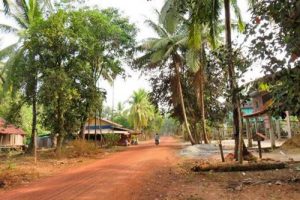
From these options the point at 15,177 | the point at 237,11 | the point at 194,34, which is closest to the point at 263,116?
the point at 237,11

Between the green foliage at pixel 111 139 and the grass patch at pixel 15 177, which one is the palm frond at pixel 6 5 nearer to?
the grass patch at pixel 15 177

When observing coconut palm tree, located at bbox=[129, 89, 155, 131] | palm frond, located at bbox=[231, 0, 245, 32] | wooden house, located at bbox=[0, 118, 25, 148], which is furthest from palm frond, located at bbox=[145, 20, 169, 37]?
coconut palm tree, located at bbox=[129, 89, 155, 131]

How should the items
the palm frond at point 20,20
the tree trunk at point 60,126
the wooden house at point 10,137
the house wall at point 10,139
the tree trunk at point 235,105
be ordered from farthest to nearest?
the house wall at point 10,139 < the wooden house at point 10,137 < the palm frond at point 20,20 < the tree trunk at point 60,126 < the tree trunk at point 235,105

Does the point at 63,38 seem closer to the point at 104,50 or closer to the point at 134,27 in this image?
the point at 104,50

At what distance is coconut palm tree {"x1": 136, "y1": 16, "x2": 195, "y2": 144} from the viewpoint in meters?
32.2

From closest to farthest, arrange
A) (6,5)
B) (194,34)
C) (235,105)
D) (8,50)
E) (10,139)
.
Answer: (235,105) < (194,34) < (6,5) < (8,50) < (10,139)

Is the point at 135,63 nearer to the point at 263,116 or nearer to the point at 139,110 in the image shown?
the point at 263,116

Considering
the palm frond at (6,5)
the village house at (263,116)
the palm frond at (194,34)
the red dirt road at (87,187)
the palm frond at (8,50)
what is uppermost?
the palm frond at (8,50)

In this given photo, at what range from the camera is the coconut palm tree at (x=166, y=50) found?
32.2 metres

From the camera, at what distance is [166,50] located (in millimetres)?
32844

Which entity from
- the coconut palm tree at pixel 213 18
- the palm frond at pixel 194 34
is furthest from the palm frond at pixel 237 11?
the palm frond at pixel 194 34

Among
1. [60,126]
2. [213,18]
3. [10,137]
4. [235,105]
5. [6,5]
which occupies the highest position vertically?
[6,5]

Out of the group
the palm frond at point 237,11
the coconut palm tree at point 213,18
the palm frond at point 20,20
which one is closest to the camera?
the coconut palm tree at point 213,18

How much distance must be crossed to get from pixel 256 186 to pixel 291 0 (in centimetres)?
491
